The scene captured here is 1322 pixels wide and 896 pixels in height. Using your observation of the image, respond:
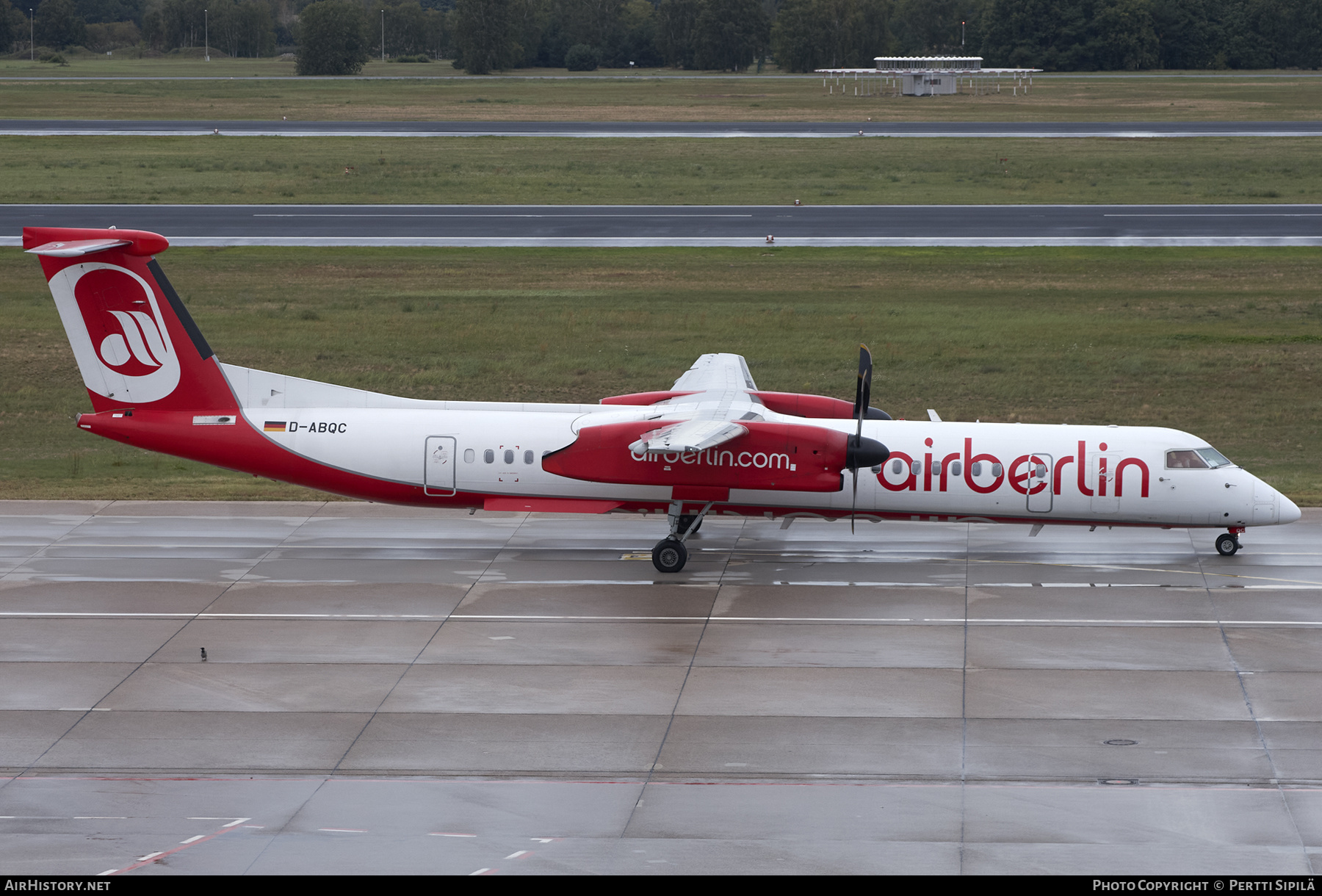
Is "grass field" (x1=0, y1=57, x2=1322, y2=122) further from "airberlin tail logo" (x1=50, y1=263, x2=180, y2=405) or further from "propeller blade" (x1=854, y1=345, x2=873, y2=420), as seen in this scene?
"propeller blade" (x1=854, y1=345, x2=873, y2=420)

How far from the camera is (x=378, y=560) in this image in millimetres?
27766

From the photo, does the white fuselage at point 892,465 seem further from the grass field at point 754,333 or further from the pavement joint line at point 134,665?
the grass field at point 754,333

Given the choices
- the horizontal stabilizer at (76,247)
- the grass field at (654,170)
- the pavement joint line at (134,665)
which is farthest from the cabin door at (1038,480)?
Result: the grass field at (654,170)

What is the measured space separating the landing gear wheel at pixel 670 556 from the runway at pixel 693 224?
117ft

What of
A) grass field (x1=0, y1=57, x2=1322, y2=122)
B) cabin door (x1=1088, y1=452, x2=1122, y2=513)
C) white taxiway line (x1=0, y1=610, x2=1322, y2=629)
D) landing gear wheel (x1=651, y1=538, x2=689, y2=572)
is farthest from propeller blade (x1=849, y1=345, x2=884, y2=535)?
grass field (x1=0, y1=57, x2=1322, y2=122)

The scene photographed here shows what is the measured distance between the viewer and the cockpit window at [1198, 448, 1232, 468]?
88.0 feet

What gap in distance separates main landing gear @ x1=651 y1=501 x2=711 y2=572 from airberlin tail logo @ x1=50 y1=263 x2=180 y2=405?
32.7 feet

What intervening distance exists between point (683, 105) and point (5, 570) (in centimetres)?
9981

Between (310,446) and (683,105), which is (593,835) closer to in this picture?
(310,446)

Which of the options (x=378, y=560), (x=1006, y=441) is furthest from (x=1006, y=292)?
(x=378, y=560)

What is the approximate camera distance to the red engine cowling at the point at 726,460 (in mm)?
25297

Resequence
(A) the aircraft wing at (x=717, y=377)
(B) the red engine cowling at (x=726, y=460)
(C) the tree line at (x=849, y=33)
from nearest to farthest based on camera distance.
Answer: (B) the red engine cowling at (x=726, y=460)
(A) the aircraft wing at (x=717, y=377)
(C) the tree line at (x=849, y=33)

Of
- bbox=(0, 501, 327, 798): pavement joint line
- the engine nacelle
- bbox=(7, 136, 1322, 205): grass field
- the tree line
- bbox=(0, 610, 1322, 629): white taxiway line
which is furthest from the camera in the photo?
the tree line

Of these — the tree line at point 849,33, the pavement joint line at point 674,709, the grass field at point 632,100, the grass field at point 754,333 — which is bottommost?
the pavement joint line at point 674,709
